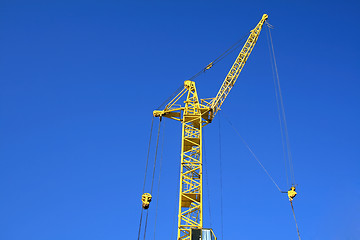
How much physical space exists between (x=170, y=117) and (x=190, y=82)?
5711mm

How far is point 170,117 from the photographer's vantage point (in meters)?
54.4

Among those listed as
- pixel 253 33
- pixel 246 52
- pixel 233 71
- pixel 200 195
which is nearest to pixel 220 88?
pixel 233 71

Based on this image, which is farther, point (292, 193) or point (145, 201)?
point (145, 201)

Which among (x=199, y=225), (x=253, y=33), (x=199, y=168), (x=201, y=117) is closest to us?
(x=199, y=225)

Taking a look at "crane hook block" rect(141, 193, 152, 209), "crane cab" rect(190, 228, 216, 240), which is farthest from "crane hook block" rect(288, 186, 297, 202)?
"crane hook block" rect(141, 193, 152, 209)

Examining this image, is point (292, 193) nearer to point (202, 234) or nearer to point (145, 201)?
point (202, 234)

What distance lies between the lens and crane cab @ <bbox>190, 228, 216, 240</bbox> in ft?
138

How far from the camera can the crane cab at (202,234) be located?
42197 mm

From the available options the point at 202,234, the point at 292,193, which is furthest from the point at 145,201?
the point at 292,193

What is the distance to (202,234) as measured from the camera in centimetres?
4228

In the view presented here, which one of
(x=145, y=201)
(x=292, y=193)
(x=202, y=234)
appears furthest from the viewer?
(x=145, y=201)

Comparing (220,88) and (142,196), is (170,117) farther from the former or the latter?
(142,196)

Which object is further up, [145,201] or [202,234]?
[145,201]

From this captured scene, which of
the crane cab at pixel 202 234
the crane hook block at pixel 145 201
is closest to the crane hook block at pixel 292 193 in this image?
the crane cab at pixel 202 234
